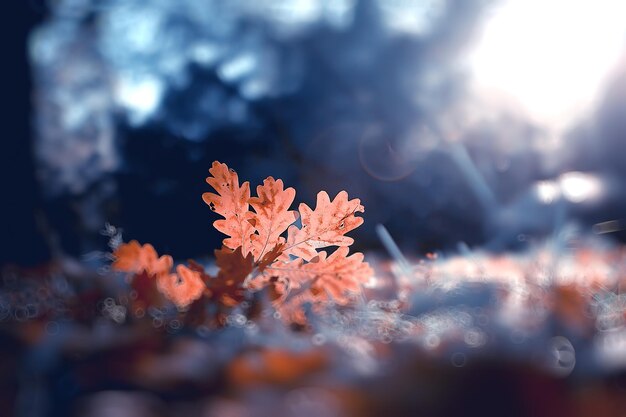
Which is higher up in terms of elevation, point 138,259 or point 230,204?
point 230,204

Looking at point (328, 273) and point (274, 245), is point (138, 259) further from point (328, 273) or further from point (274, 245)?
point (328, 273)

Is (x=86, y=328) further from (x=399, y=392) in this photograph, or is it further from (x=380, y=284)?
(x=380, y=284)

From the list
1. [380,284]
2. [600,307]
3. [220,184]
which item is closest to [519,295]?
[600,307]

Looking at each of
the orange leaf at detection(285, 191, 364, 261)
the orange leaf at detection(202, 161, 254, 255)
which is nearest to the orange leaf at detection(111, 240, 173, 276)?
the orange leaf at detection(202, 161, 254, 255)

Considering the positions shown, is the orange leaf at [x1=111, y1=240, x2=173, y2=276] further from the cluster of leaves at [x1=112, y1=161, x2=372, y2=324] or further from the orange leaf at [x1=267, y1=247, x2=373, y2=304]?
the orange leaf at [x1=267, y1=247, x2=373, y2=304]

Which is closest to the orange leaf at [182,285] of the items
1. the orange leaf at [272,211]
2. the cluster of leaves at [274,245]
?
the cluster of leaves at [274,245]

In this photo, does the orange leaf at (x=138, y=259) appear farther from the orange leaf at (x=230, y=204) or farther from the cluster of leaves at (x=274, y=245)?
the orange leaf at (x=230, y=204)

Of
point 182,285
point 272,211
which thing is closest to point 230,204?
point 272,211
